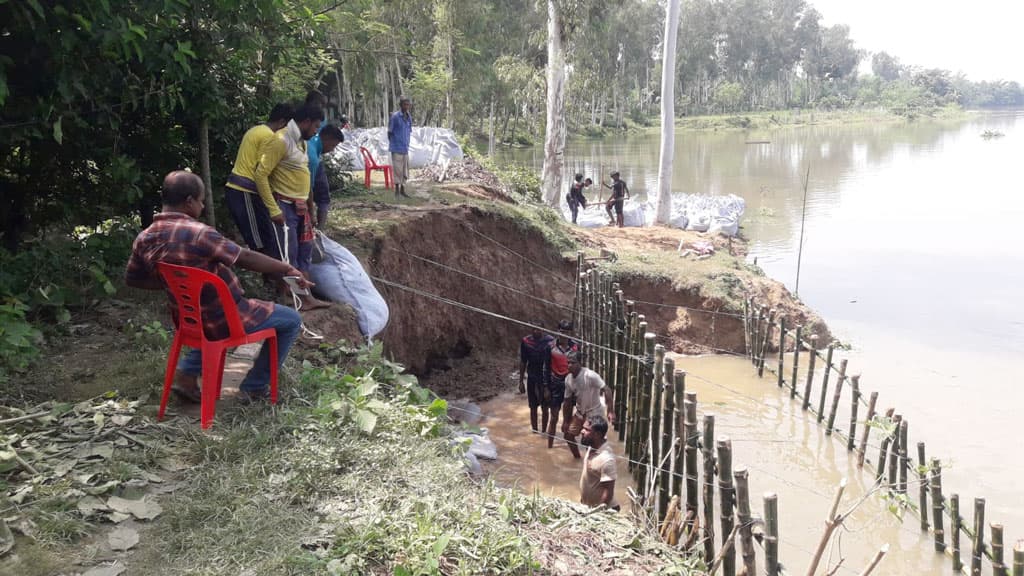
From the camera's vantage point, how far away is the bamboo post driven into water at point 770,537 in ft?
12.6

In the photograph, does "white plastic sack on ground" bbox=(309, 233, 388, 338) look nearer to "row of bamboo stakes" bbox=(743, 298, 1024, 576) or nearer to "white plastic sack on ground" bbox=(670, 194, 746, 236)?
"row of bamboo stakes" bbox=(743, 298, 1024, 576)

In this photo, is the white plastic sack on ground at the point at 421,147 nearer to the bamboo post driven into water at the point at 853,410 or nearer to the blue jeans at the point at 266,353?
the bamboo post driven into water at the point at 853,410

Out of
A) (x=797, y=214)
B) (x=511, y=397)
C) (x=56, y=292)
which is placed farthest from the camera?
(x=797, y=214)

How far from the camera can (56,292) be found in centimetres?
498

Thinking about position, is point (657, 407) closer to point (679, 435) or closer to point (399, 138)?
point (679, 435)

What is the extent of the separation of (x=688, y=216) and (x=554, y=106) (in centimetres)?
463

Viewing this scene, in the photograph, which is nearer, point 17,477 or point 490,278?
point 17,477

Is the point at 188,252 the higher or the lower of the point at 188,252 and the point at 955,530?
the higher

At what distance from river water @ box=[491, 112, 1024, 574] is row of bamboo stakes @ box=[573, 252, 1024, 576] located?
383 millimetres

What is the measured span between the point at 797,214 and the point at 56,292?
2245cm

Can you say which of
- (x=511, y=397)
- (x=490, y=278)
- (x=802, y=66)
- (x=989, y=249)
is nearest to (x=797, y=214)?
(x=989, y=249)

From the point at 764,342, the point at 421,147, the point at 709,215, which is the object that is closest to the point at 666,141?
the point at 709,215

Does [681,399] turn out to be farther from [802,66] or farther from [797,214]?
[802,66]

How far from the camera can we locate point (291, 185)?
216 inches
